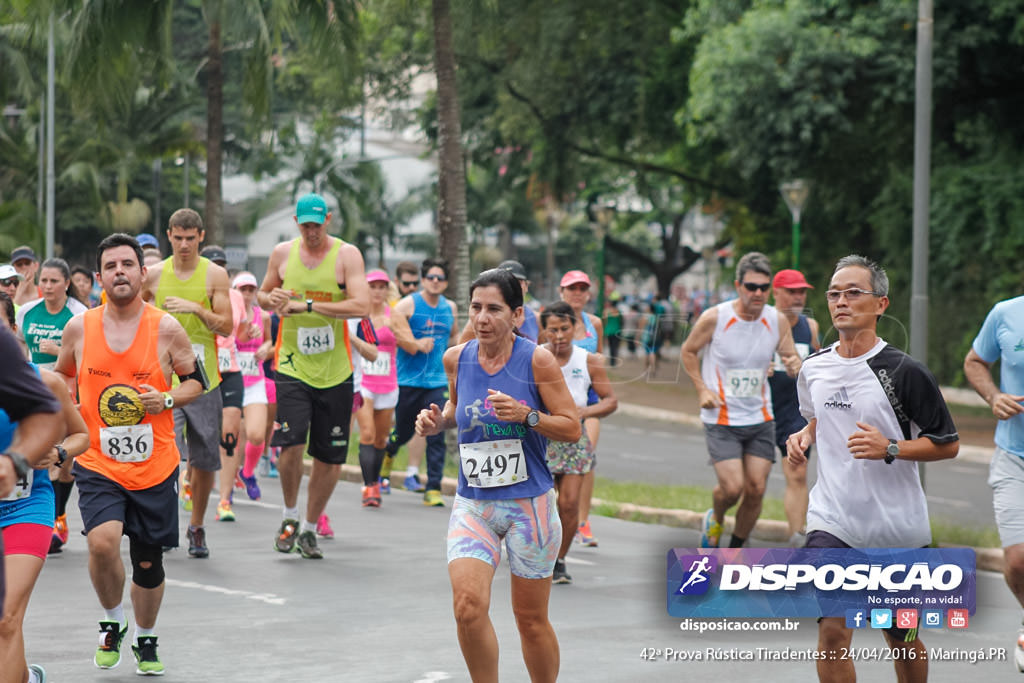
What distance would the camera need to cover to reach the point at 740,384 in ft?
31.7

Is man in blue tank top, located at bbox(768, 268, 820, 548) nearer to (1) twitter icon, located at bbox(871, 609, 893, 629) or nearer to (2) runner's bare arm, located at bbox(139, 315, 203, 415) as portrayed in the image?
(2) runner's bare arm, located at bbox(139, 315, 203, 415)

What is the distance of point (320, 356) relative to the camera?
976 centimetres

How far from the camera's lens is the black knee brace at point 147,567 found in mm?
6719

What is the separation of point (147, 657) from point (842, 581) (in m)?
3.12

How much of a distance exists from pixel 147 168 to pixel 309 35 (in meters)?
36.4

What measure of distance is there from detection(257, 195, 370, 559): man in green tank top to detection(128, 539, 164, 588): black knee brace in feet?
9.51

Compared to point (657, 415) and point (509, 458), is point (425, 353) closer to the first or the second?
point (509, 458)

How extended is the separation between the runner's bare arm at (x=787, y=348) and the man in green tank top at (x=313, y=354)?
2.73 meters

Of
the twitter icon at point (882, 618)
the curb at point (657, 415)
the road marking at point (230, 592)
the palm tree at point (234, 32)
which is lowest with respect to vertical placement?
the curb at point (657, 415)

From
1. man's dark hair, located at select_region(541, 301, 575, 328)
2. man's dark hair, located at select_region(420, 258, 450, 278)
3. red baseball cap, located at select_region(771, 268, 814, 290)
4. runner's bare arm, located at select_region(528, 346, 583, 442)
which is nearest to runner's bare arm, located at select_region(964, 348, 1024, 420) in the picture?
runner's bare arm, located at select_region(528, 346, 583, 442)

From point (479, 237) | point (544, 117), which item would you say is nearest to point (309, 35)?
point (544, 117)

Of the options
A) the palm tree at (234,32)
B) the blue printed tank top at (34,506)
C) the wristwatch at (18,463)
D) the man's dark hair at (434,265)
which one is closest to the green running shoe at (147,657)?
the blue printed tank top at (34,506)

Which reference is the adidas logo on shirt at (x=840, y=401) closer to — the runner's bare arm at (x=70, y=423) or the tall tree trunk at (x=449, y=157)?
the runner's bare arm at (x=70, y=423)

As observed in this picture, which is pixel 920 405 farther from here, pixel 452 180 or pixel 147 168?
pixel 147 168
